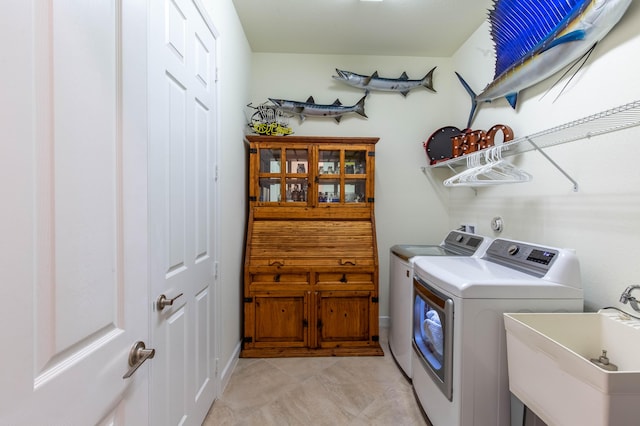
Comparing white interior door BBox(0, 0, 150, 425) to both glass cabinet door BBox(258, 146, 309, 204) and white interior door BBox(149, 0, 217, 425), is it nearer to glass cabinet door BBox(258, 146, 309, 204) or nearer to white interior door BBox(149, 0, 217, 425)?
white interior door BBox(149, 0, 217, 425)

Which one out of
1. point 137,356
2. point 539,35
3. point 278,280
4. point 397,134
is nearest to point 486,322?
point 137,356

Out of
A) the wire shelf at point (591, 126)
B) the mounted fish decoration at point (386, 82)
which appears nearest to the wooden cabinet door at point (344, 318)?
the wire shelf at point (591, 126)

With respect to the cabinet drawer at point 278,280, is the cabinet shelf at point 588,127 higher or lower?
higher

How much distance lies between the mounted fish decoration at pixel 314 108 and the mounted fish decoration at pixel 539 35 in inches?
44.7

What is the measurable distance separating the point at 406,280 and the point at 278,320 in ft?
3.77

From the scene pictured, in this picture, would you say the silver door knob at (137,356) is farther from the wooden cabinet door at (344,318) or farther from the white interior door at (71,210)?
the wooden cabinet door at (344,318)

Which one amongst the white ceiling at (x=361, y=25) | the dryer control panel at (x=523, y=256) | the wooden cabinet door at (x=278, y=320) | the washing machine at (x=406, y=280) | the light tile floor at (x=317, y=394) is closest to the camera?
the dryer control panel at (x=523, y=256)

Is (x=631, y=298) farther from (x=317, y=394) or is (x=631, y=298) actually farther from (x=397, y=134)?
(x=397, y=134)

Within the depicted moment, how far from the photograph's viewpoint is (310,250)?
2400mm

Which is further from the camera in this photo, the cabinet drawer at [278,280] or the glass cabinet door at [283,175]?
the glass cabinet door at [283,175]

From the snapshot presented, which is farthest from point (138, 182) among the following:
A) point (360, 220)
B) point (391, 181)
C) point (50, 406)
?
point (391, 181)

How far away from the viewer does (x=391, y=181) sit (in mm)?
2904

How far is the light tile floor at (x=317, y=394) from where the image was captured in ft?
5.45

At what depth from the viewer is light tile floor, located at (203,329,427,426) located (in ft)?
5.45
